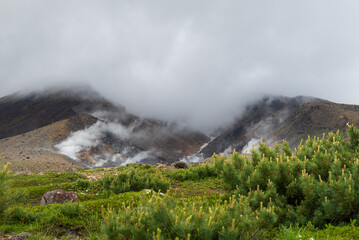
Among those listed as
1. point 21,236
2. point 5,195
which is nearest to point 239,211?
point 21,236

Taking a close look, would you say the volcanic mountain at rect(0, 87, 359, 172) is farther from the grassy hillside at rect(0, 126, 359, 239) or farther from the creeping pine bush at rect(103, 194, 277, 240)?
the creeping pine bush at rect(103, 194, 277, 240)

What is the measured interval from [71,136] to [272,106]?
5638 inches

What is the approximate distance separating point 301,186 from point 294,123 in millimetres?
107544

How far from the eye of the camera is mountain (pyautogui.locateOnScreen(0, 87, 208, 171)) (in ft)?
161

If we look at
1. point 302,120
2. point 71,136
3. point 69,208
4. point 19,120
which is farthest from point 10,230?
point 302,120

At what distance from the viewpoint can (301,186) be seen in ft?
19.8

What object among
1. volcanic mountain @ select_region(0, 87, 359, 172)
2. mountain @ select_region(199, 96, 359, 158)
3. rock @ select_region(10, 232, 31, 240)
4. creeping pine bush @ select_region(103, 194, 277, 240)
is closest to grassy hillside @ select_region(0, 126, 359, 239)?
creeping pine bush @ select_region(103, 194, 277, 240)

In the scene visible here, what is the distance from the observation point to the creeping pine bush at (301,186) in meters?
5.41

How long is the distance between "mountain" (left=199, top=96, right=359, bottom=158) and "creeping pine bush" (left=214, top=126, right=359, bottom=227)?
139 feet

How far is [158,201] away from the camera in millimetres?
3615

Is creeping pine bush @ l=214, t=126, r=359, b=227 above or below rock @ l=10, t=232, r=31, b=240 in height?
above

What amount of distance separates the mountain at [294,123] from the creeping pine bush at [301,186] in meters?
42.3

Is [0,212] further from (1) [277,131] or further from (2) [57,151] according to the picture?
(1) [277,131]

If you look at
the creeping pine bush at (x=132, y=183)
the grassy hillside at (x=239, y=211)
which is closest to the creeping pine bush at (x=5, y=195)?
the grassy hillside at (x=239, y=211)
